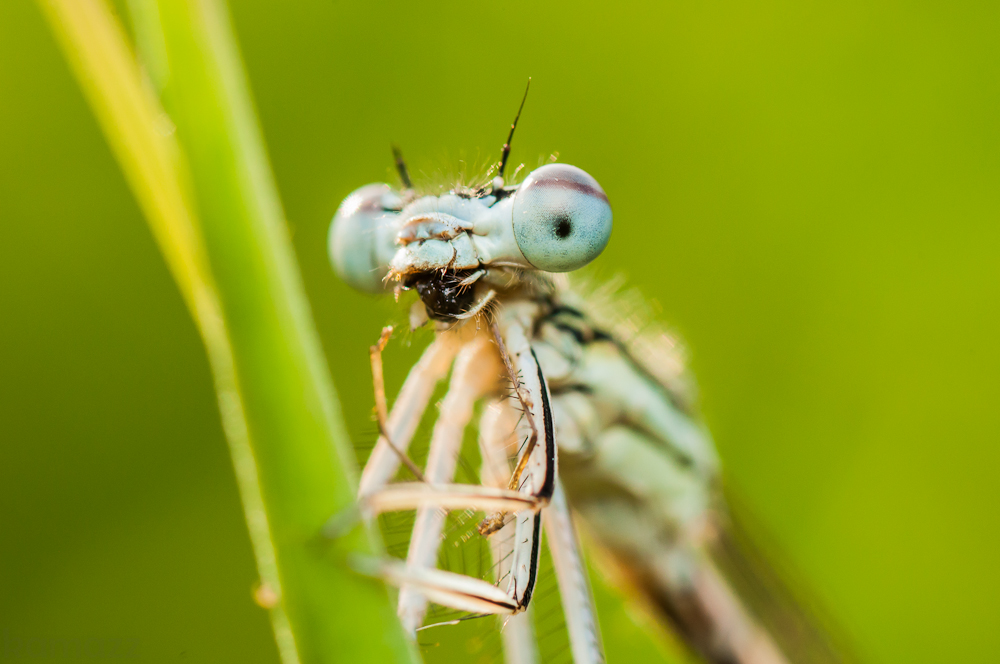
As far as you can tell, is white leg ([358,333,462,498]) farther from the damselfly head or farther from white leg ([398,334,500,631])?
the damselfly head

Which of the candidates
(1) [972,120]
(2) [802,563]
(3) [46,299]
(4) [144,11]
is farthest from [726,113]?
(4) [144,11]

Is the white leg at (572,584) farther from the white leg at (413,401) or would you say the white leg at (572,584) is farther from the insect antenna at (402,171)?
the insect antenna at (402,171)

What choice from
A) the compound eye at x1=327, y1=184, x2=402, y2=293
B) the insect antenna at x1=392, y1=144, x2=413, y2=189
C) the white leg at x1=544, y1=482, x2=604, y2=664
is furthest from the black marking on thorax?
the insect antenna at x1=392, y1=144, x2=413, y2=189

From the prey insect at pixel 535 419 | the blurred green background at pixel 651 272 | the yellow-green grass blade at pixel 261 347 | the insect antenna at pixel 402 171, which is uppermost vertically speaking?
the blurred green background at pixel 651 272

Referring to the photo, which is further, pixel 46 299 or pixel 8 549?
pixel 46 299

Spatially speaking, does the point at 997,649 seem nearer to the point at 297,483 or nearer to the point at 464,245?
the point at 464,245

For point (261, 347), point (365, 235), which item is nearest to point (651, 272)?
point (365, 235)

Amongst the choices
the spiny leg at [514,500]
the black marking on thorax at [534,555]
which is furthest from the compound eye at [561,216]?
the black marking on thorax at [534,555]
